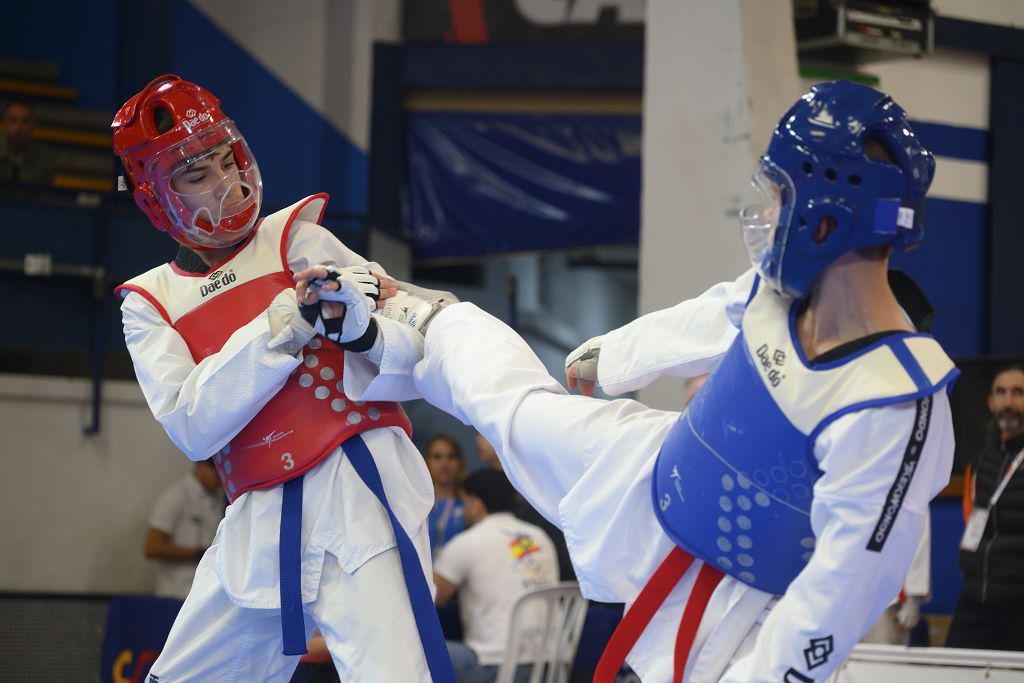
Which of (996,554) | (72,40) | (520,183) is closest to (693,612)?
(996,554)

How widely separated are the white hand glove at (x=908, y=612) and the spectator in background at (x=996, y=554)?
28cm

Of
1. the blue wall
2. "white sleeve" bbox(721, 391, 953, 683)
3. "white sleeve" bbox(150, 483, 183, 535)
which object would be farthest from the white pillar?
the blue wall

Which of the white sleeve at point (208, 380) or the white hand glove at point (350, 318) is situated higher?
the white hand glove at point (350, 318)

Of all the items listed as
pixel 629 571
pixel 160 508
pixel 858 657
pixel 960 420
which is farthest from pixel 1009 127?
pixel 629 571

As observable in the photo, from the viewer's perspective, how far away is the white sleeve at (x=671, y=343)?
9.30ft

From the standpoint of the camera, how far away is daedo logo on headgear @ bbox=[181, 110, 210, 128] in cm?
319

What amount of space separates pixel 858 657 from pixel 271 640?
73.2 inches

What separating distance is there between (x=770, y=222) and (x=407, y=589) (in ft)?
4.04

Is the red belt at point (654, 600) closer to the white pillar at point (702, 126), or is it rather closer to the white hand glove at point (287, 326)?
the white hand glove at point (287, 326)

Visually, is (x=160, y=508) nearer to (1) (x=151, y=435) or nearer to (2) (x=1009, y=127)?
(1) (x=151, y=435)

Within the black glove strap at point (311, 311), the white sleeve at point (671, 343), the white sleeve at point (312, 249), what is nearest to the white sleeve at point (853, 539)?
the white sleeve at point (671, 343)

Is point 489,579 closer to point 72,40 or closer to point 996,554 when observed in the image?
point 996,554

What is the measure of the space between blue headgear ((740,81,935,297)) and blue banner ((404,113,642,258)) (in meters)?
6.83

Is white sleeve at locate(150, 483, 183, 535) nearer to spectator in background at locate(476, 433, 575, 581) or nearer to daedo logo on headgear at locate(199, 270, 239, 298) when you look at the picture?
spectator in background at locate(476, 433, 575, 581)
